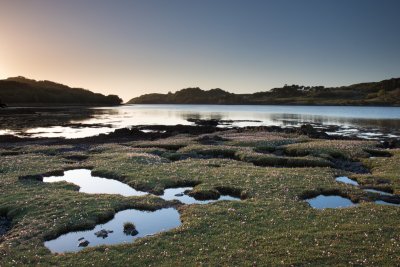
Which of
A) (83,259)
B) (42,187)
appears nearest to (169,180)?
(42,187)

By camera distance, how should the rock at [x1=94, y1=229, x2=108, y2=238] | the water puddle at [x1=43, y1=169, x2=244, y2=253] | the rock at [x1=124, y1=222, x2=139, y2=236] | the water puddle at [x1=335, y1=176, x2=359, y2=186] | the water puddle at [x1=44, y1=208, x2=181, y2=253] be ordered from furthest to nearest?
the water puddle at [x1=335, y1=176, x2=359, y2=186]
the rock at [x1=124, y1=222, x2=139, y2=236]
the rock at [x1=94, y1=229, x2=108, y2=238]
the water puddle at [x1=43, y1=169, x2=244, y2=253]
the water puddle at [x1=44, y1=208, x2=181, y2=253]

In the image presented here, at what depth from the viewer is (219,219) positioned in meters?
21.0

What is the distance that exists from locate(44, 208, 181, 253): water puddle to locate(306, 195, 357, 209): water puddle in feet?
33.0

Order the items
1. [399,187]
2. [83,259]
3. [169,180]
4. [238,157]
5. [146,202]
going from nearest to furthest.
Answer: [83,259] → [146,202] → [399,187] → [169,180] → [238,157]

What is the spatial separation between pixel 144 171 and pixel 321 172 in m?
17.5

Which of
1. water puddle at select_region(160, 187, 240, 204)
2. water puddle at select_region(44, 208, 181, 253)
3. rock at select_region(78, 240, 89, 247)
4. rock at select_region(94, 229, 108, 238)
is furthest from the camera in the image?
water puddle at select_region(160, 187, 240, 204)

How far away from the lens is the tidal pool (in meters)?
30.0

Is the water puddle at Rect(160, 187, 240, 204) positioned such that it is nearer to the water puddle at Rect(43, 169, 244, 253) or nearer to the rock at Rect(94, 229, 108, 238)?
the water puddle at Rect(43, 169, 244, 253)

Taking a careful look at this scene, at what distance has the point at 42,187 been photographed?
2938 cm

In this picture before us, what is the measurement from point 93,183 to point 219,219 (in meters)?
16.7

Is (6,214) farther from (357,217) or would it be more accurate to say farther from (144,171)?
(357,217)

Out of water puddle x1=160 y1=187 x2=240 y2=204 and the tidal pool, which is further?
the tidal pool

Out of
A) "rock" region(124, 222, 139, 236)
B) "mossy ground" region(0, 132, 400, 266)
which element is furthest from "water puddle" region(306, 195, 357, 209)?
"rock" region(124, 222, 139, 236)

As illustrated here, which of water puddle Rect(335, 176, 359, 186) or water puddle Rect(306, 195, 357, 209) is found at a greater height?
water puddle Rect(306, 195, 357, 209)
